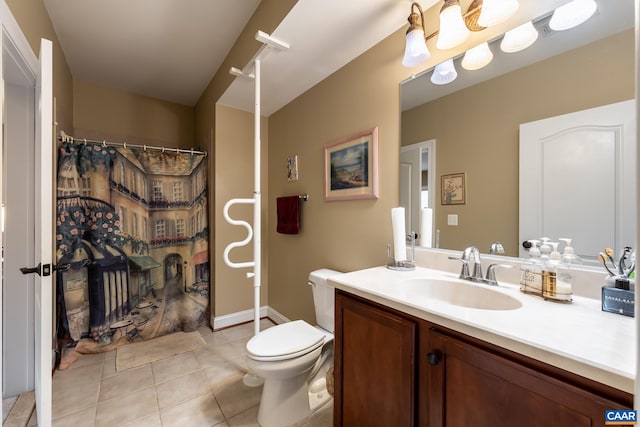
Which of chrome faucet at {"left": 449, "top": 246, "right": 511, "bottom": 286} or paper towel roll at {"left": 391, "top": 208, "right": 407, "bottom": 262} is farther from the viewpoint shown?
paper towel roll at {"left": 391, "top": 208, "right": 407, "bottom": 262}

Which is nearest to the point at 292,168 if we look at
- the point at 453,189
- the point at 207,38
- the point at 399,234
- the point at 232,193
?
the point at 232,193

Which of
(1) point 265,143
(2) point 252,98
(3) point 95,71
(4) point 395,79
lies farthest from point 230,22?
(3) point 95,71

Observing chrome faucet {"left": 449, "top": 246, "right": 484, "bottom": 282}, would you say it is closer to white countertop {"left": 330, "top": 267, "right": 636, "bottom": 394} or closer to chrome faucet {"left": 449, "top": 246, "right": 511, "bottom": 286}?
chrome faucet {"left": 449, "top": 246, "right": 511, "bottom": 286}

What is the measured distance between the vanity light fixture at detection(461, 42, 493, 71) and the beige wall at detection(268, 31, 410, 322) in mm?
303

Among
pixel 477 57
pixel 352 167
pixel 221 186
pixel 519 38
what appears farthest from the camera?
pixel 221 186

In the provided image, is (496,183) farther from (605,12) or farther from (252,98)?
(252,98)

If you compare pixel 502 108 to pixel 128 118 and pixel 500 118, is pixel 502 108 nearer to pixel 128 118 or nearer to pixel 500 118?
pixel 500 118

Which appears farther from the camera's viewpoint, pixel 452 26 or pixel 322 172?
pixel 322 172

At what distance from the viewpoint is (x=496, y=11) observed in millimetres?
998

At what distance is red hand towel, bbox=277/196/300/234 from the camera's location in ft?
7.36

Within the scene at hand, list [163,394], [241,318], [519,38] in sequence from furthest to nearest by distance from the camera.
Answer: [241,318], [163,394], [519,38]

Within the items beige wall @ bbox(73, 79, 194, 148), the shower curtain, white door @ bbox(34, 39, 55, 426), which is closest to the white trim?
white door @ bbox(34, 39, 55, 426)

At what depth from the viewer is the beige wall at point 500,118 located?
857mm

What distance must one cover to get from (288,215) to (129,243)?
55.8 inches
